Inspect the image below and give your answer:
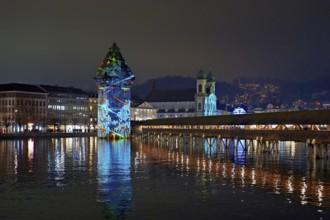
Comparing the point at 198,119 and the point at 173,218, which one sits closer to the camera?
the point at 173,218

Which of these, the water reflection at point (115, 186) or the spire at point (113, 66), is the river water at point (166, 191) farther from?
the spire at point (113, 66)

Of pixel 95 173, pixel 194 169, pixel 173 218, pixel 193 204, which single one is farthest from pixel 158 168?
pixel 173 218

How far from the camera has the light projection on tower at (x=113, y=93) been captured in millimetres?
119688

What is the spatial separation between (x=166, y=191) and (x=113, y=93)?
86.6 metres

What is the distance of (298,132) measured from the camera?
189ft

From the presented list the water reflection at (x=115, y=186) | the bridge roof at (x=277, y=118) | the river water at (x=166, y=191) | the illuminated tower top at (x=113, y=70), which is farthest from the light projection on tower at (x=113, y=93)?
the river water at (x=166, y=191)

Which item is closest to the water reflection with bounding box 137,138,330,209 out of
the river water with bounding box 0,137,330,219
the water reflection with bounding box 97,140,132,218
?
the river water with bounding box 0,137,330,219

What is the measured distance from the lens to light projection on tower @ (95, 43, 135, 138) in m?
120

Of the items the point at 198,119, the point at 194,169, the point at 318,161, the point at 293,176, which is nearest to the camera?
the point at 293,176

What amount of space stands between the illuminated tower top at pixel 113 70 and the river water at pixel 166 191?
6557cm

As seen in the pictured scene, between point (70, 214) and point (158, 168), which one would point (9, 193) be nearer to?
point (70, 214)

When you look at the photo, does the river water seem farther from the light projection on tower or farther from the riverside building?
the riverside building

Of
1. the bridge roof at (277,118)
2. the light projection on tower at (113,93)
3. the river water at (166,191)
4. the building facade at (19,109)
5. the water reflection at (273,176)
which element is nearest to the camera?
the river water at (166,191)

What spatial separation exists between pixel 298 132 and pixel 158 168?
1700 centimetres
